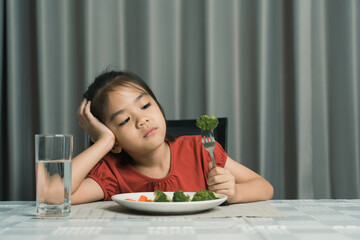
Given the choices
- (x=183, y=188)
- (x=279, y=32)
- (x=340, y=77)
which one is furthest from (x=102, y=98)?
(x=340, y=77)

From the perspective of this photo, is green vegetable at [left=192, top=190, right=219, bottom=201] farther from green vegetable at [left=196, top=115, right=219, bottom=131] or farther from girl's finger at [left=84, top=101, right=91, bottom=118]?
girl's finger at [left=84, top=101, right=91, bottom=118]

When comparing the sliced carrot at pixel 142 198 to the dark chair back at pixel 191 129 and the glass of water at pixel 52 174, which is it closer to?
the glass of water at pixel 52 174

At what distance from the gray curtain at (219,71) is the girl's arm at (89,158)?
0.80 metres

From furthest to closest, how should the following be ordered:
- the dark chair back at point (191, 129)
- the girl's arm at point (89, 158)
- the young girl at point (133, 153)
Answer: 1. the dark chair back at point (191, 129)
2. the young girl at point (133, 153)
3. the girl's arm at point (89, 158)

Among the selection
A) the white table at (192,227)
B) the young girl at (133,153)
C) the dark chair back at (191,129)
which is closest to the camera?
the white table at (192,227)

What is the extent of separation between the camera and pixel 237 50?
7.20 feet

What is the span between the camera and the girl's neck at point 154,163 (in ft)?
4.75

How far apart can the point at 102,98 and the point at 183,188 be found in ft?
1.39

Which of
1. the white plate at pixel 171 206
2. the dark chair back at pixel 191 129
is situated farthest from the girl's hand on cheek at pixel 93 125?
the white plate at pixel 171 206

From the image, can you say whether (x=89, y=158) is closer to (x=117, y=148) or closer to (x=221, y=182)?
(x=117, y=148)

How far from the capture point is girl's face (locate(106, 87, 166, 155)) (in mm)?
1317

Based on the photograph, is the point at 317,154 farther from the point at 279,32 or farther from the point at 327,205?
the point at 327,205

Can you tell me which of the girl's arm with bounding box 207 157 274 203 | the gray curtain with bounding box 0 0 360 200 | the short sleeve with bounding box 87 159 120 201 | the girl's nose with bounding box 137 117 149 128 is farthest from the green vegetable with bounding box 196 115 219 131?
the gray curtain with bounding box 0 0 360 200

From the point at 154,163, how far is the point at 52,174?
2.08 feet
